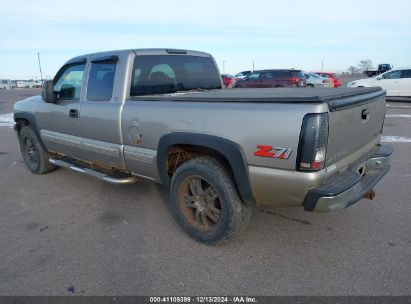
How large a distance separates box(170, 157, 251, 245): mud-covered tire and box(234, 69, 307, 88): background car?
15.7 meters

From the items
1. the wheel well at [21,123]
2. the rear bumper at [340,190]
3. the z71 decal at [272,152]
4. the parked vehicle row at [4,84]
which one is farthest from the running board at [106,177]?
the parked vehicle row at [4,84]

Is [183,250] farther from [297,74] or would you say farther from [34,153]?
[297,74]

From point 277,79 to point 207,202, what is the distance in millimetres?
16125

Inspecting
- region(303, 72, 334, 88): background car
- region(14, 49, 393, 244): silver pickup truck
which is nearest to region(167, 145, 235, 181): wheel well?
region(14, 49, 393, 244): silver pickup truck

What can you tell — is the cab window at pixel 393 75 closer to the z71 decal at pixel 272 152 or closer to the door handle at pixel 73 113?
the door handle at pixel 73 113

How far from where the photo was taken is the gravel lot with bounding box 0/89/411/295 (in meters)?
2.68

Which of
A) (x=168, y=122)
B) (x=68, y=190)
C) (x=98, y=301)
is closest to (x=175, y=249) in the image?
(x=98, y=301)

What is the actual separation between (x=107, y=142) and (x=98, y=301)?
1.92m

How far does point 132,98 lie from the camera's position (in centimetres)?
374

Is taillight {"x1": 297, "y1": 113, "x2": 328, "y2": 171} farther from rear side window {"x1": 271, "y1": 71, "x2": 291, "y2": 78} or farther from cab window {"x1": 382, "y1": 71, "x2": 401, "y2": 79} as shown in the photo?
rear side window {"x1": 271, "y1": 71, "x2": 291, "y2": 78}

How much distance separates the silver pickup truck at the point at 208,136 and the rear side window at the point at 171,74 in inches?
0.6

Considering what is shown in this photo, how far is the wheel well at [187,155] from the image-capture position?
3.15m

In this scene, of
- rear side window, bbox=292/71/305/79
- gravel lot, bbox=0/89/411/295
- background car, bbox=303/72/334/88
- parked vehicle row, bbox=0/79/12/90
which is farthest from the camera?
parked vehicle row, bbox=0/79/12/90

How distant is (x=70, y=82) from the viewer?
4699 mm
